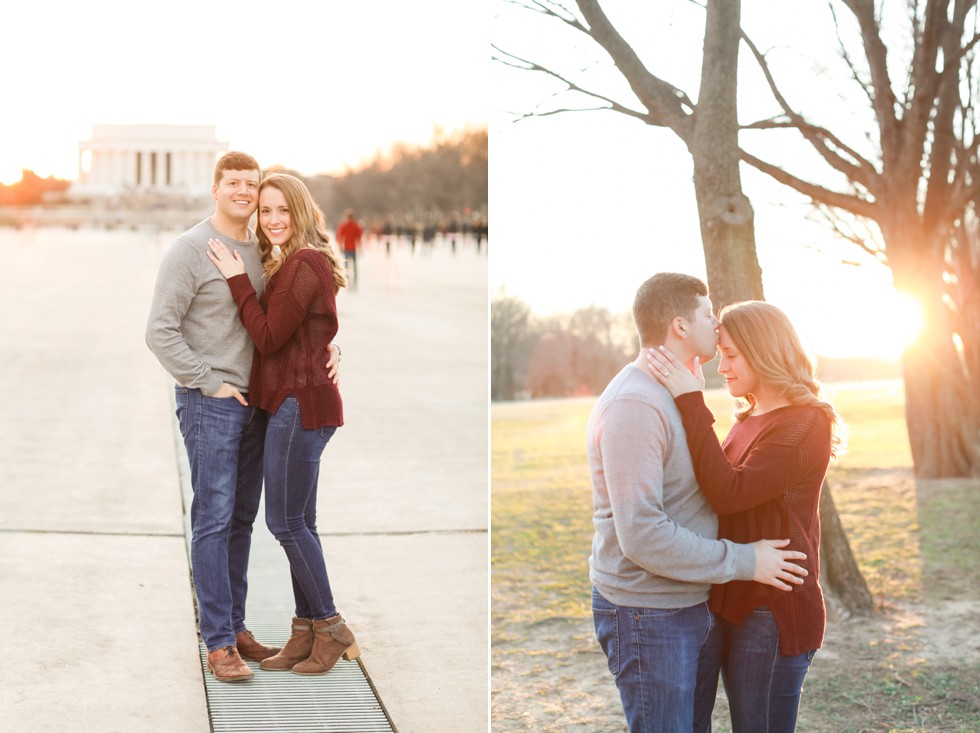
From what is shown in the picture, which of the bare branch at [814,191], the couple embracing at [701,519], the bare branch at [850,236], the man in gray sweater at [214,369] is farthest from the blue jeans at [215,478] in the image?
the bare branch at [850,236]

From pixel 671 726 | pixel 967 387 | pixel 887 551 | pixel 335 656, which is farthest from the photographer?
pixel 967 387

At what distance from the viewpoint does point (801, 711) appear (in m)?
4.88

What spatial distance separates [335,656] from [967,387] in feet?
28.2

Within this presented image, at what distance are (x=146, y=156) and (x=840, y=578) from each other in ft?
411

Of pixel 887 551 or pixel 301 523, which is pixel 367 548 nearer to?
pixel 301 523

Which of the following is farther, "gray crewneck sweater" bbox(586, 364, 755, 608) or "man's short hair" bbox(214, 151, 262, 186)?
"man's short hair" bbox(214, 151, 262, 186)

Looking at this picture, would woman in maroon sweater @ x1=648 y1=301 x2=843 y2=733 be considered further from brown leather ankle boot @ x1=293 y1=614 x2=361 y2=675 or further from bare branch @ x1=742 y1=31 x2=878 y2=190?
bare branch @ x1=742 y1=31 x2=878 y2=190

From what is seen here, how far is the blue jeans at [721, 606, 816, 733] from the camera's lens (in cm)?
283

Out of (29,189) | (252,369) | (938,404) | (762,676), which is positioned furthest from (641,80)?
(29,189)

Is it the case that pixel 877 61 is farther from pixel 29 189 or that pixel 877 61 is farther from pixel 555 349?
pixel 29 189

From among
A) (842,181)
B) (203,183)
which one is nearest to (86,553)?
(842,181)

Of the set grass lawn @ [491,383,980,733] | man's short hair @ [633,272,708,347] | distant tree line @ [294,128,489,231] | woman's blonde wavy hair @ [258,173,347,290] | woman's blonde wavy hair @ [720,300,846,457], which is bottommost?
grass lawn @ [491,383,980,733]

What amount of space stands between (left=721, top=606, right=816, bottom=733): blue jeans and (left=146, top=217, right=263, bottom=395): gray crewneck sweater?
2.09 metres

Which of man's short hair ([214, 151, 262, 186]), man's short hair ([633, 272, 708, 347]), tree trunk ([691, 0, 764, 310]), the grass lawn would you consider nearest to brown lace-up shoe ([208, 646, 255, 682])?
the grass lawn
